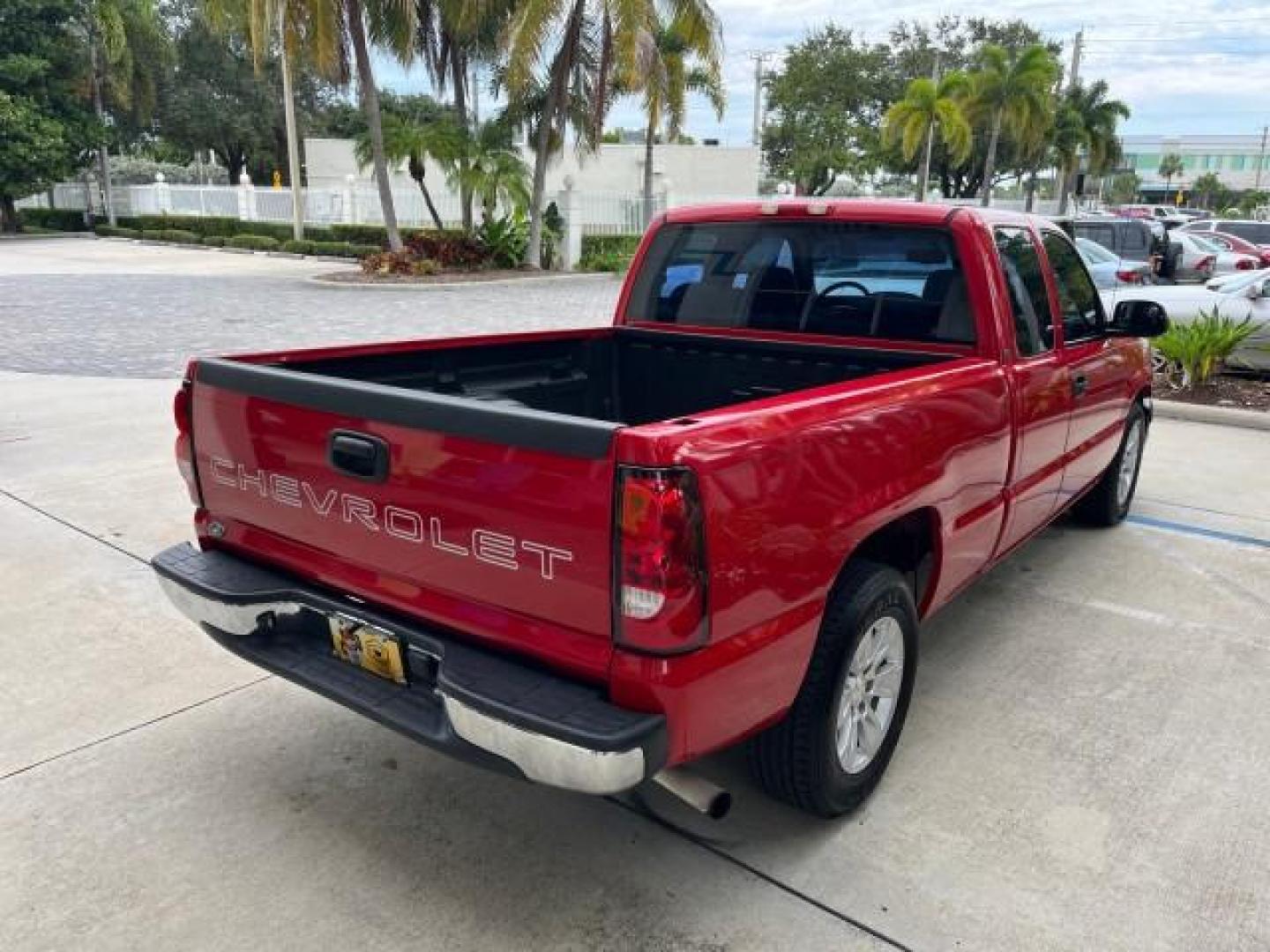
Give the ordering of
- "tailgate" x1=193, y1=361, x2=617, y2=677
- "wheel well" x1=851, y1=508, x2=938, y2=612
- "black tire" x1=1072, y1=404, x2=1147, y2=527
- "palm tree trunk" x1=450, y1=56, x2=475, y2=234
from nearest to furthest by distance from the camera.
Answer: "tailgate" x1=193, y1=361, x2=617, y2=677 → "wheel well" x1=851, y1=508, x2=938, y2=612 → "black tire" x1=1072, y1=404, x2=1147, y2=527 → "palm tree trunk" x1=450, y1=56, x2=475, y2=234

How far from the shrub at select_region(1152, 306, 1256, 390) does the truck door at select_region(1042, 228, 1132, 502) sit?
16.1ft

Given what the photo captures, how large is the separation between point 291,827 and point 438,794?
0.44m

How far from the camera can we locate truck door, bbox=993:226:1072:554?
3.75 meters

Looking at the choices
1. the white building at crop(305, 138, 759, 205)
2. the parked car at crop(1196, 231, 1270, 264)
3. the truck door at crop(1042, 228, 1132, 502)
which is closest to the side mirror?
the truck door at crop(1042, 228, 1132, 502)

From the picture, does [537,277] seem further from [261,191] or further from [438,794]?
[438,794]

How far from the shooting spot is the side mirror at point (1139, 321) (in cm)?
458

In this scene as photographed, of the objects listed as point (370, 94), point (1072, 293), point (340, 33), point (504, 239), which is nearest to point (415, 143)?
point (370, 94)

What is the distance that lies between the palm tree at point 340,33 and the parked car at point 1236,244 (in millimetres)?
17742

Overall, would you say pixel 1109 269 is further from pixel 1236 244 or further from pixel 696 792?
pixel 696 792

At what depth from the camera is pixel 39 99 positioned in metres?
33.5

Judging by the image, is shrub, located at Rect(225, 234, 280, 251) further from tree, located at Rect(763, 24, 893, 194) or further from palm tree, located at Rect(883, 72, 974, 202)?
tree, located at Rect(763, 24, 893, 194)

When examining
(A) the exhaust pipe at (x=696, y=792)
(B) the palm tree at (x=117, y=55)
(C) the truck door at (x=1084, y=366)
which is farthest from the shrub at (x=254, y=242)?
(A) the exhaust pipe at (x=696, y=792)

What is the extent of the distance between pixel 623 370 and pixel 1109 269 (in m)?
11.2

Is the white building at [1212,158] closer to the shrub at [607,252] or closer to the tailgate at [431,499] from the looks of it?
the shrub at [607,252]
